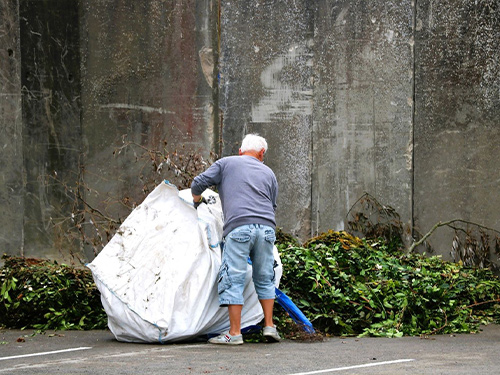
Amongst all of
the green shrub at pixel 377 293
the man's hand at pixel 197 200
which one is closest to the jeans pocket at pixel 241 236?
the man's hand at pixel 197 200

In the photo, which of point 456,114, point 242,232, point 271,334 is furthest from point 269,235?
point 456,114

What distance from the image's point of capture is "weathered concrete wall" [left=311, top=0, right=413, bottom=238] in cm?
945

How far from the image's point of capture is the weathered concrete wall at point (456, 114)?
9156 millimetres

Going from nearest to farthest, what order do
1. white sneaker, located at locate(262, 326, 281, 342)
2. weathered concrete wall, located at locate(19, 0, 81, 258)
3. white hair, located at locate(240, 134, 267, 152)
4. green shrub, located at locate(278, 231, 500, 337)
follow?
white sneaker, located at locate(262, 326, 281, 342) → white hair, located at locate(240, 134, 267, 152) → green shrub, located at locate(278, 231, 500, 337) → weathered concrete wall, located at locate(19, 0, 81, 258)

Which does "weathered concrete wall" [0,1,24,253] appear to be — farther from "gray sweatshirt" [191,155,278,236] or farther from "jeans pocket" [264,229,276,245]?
"jeans pocket" [264,229,276,245]

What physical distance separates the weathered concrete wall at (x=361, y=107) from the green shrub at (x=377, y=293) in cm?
165

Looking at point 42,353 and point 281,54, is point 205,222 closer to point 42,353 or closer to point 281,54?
point 42,353

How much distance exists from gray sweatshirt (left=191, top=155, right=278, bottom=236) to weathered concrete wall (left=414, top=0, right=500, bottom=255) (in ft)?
11.4

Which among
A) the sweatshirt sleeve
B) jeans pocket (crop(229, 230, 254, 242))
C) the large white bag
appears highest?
the sweatshirt sleeve

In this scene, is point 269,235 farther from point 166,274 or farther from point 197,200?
point 166,274

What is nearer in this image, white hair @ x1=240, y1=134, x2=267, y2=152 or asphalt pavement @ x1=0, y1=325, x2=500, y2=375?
asphalt pavement @ x1=0, y1=325, x2=500, y2=375

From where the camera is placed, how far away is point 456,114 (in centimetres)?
926

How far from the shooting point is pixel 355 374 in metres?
4.83

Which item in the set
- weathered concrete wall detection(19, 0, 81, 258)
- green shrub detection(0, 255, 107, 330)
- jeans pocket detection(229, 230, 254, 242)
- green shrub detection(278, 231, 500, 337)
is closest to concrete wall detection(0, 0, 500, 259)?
weathered concrete wall detection(19, 0, 81, 258)
